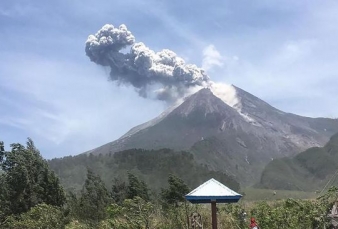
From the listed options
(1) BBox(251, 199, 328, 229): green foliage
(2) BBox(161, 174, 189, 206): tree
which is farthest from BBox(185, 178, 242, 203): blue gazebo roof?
(2) BBox(161, 174, 189, 206): tree

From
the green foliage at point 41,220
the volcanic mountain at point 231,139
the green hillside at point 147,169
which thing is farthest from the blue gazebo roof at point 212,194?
the volcanic mountain at point 231,139

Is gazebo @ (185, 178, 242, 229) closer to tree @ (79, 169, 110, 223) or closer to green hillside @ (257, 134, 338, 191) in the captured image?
tree @ (79, 169, 110, 223)

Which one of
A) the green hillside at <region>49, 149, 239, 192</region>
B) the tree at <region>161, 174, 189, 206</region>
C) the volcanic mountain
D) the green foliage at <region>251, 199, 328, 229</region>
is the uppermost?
the volcanic mountain

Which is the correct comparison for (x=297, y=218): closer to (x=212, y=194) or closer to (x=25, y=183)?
(x=212, y=194)

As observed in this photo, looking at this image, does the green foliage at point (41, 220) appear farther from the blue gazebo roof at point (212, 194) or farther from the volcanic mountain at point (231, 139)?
the volcanic mountain at point (231, 139)

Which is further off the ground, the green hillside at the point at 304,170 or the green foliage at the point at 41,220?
the green hillside at the point at 304,170

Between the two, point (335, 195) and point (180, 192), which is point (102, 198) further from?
point (335, 195)

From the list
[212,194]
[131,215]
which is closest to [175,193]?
[131,215]
